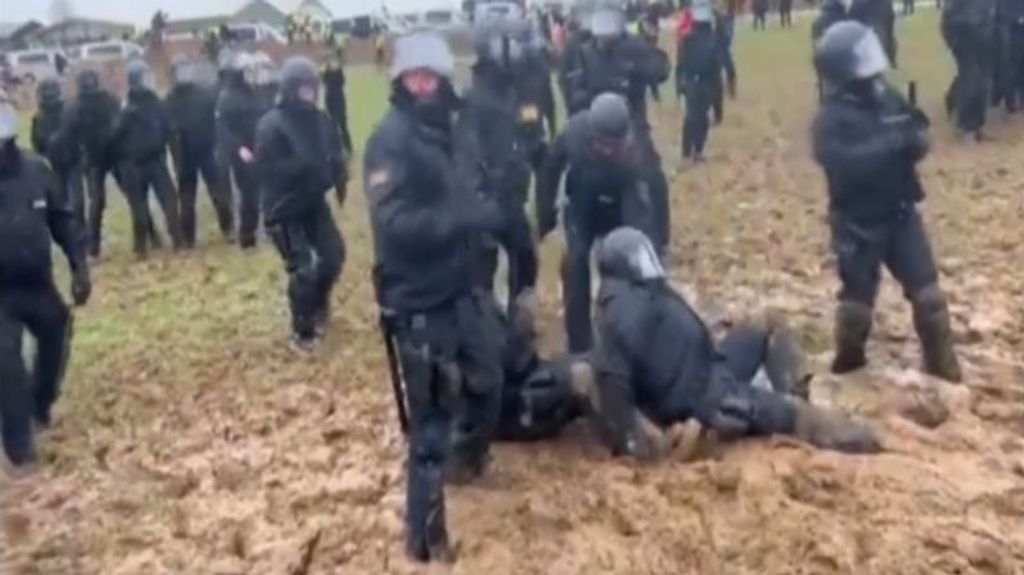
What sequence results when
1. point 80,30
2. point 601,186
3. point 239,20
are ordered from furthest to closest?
point 80,30
point 239,20
point 601,186

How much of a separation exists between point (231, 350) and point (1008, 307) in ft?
15.5

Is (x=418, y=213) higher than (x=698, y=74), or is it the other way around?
(x=418, y=213)

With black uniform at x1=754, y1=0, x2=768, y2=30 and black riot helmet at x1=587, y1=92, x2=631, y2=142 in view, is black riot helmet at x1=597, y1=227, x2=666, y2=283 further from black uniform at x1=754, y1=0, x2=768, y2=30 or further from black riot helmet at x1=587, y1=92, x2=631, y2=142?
black uniform at x1=754, y1=0, x2=768, y2=30

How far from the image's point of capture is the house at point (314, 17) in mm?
27969

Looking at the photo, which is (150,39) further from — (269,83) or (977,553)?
(977,553)

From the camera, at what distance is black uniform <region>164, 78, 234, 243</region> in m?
14.7

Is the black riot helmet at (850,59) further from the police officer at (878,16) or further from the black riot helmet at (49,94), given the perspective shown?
the black riot helmet at (49,94)

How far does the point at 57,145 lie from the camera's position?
14094mm

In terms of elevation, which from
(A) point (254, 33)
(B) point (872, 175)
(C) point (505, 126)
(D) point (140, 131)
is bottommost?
(A) point (254, 33)

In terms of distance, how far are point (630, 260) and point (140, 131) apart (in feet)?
24.2

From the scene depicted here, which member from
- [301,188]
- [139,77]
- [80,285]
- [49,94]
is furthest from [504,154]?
[49,94]

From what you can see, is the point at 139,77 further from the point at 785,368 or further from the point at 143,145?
the point at 785,368

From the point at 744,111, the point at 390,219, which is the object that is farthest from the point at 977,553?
the point at 744,111

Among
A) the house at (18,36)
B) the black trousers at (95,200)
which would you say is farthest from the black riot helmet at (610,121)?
the house at (18,36)
